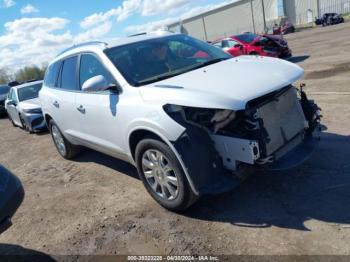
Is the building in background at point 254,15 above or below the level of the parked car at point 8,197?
below

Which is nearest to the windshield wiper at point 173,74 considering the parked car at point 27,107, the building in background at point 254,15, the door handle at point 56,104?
the door handle at point 56,104

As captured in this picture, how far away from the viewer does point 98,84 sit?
4.35 meters

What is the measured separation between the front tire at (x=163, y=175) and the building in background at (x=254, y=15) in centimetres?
5153

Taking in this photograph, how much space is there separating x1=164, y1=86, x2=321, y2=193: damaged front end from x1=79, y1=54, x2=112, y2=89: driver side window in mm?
1279

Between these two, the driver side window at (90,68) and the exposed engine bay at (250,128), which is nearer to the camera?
the exposed engine bay at (250,128)

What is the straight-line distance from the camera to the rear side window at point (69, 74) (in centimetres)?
554

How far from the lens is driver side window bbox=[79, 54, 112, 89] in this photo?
463 cm

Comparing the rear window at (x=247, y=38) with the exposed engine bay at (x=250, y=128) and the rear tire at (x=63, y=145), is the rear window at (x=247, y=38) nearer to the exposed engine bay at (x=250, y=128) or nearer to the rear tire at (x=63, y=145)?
the rear tire at (x=63, y=145)

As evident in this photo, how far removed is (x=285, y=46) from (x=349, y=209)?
48.0 feet

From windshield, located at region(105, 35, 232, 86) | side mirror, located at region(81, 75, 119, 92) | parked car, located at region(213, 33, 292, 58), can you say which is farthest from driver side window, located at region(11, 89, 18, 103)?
parked car, located at region(213, 33, 292, 58)

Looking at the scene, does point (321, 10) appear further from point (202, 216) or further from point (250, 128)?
point (202, 216)

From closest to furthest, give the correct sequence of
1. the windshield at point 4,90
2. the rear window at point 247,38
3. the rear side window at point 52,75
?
the rear side window at point 52,75, the rear window at point 247,38, the windshield at point 4,90

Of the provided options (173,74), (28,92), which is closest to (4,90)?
(28,92)

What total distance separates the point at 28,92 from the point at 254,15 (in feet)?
209
